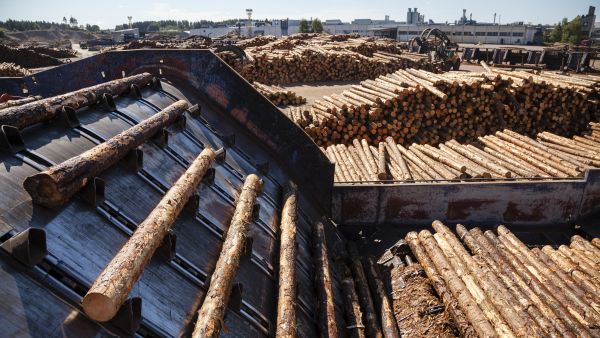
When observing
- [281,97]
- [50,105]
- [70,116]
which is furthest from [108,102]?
[281,97]

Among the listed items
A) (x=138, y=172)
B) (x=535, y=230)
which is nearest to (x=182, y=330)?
(x=138, y=172)

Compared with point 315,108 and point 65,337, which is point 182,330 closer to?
point 65,337

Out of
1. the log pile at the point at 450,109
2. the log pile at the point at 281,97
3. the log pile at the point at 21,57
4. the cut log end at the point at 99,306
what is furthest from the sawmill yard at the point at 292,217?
the log pile at the point at 21,57

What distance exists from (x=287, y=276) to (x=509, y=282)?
3.38 meters

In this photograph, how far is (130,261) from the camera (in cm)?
278

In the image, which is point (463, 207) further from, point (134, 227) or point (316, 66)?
Result: point (316, 66)

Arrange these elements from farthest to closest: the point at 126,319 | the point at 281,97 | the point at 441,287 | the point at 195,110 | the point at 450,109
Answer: the point at 281,97 < the point at 450,109 < the point at 195,110 < the point at 441,287 < the point at 126,319

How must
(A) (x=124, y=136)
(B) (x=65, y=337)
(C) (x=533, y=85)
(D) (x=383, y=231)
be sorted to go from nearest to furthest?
(B) (x=65, y=337) < (A) (x=124, y=136) < (D) (x=383, y=231) < (C) (x=533, y=85)

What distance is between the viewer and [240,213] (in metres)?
4.42

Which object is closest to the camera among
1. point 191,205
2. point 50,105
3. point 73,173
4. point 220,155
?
point 73,173

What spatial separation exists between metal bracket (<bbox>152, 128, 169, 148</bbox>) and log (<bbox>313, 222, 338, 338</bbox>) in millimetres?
2540

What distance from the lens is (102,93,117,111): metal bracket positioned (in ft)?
16.3

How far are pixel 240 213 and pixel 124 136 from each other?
4.91ft

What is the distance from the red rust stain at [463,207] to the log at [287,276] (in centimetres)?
348
